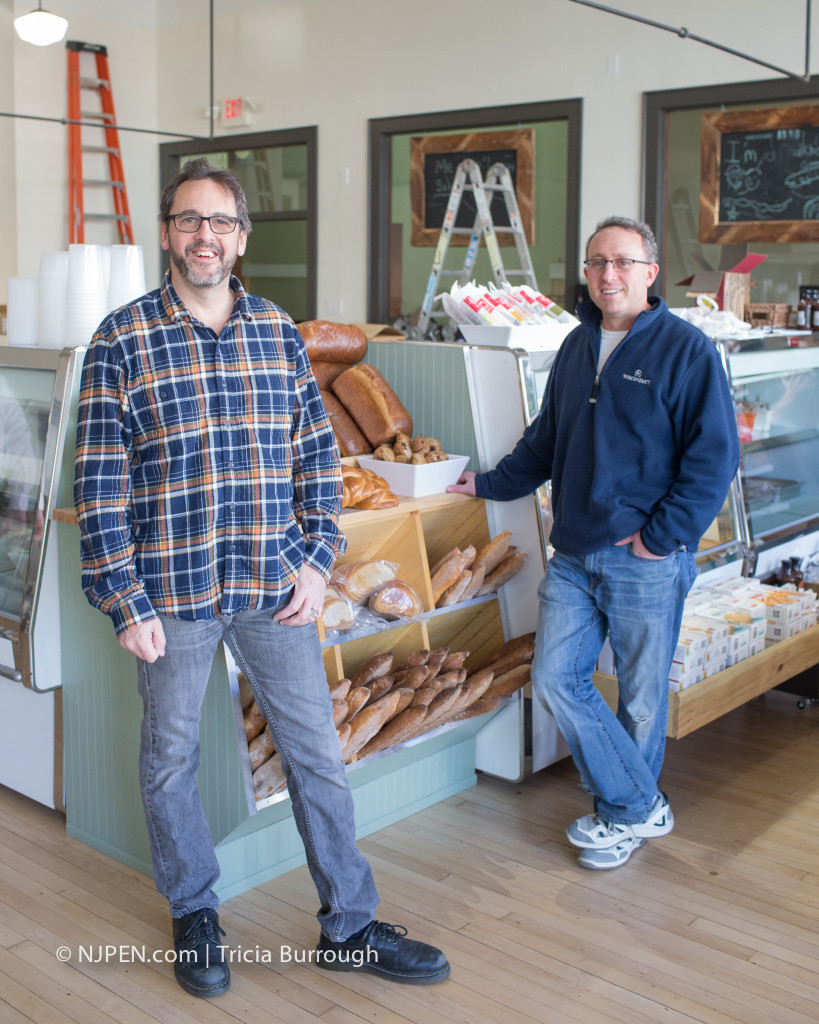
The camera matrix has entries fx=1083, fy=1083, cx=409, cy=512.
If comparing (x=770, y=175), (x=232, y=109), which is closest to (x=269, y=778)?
(x=770, y=175)

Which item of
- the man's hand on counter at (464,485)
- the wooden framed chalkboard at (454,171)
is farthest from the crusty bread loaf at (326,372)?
the wooden framed chalkboard at (454,171)

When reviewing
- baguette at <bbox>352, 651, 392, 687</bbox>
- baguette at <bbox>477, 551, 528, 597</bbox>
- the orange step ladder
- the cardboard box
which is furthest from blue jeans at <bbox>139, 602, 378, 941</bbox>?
the orange step ladder

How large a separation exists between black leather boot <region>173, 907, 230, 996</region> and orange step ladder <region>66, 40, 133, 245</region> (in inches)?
280

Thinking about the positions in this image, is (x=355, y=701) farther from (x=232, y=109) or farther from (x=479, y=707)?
(x=232, y=109)

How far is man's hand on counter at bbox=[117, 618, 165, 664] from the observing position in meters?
2.13

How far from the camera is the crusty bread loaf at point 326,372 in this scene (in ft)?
11.3

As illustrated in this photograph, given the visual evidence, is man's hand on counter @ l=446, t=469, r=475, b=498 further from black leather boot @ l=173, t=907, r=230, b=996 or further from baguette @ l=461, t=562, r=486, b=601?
black leather boot @ l=173, t=907, r=230, b=996

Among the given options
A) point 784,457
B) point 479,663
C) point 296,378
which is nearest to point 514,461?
point 479,663

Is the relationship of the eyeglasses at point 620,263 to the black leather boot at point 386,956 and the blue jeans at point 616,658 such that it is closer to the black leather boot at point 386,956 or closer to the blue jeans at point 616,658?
the blue jeans at point 616,658

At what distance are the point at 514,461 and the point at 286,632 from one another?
A: 1056 mm

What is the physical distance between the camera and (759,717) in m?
4.00

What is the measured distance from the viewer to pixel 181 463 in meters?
2.14

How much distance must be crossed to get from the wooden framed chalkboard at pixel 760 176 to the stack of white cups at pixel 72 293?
4193 mm

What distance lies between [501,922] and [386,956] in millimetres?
356
